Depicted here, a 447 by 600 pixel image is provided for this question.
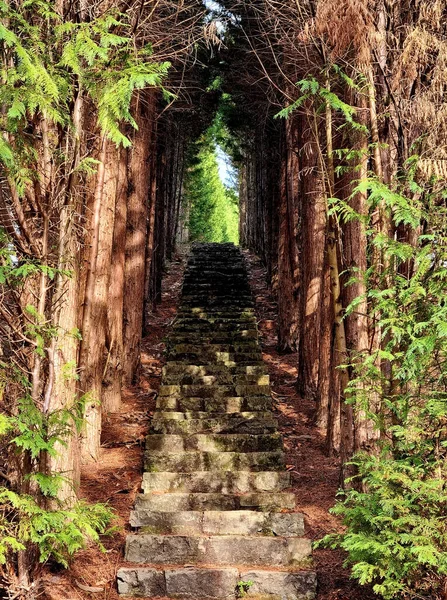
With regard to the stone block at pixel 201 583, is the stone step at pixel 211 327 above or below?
above

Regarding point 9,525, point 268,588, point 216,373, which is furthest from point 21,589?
point 216,373

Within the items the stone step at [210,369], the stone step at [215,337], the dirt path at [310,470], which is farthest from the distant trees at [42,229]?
the stone step at [215,337]

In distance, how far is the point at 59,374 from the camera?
6.12 meters

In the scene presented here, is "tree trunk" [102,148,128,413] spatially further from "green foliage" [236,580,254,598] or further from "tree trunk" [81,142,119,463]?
"green foliage" [236,580,254,598]

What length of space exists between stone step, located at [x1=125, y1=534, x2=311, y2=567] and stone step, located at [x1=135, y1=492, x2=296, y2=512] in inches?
25.4

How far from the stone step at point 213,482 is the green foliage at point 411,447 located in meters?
2.33

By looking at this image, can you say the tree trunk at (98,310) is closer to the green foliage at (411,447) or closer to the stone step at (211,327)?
the stone step at (211,327)

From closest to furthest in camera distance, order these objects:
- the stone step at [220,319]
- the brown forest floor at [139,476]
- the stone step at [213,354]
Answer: the brown forest floor at [139,476], the stone step at [213,354], the stone step at [220,319]

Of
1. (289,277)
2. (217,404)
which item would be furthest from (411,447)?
(289,277)

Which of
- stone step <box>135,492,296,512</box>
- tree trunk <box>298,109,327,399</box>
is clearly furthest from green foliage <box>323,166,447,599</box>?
tree trunk <box>298,109,327,399</box>

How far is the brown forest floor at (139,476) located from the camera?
265 inches

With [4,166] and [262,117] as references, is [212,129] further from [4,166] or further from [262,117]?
[4,166]

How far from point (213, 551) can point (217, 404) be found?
123 inches

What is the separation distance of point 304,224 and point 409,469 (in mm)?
7393
